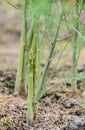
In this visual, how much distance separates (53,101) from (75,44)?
1.83 ft

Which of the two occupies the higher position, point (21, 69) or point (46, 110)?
point (21, 69)

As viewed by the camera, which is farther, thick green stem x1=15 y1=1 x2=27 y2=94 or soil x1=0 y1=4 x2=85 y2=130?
thick green stem x1=15 y1=1 x2=27 y2=94

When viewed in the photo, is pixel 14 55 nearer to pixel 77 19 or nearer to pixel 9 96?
pixel 9 96

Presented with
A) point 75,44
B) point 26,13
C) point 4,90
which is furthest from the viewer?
point 4,90

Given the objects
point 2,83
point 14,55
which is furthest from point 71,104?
point 14,55

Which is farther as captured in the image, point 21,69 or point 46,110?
point 21,69

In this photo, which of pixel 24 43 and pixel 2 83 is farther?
pixel 2 83

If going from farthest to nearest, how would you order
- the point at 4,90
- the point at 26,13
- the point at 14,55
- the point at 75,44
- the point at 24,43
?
the point at 14,55, the point at 4,90, the point at 24,43, the point at 75,44, the point at 26,13

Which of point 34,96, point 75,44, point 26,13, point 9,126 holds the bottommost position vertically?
point 9,126

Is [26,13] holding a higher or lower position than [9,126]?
higher

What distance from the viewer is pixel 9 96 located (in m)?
2.91

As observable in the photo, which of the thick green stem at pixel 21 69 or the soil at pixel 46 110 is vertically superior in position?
the thick green stem at pixel 21 69

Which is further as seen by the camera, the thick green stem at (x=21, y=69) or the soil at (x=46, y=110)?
the thick green stem at (x=21, y=69)

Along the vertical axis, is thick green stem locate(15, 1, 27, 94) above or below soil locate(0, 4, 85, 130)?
above
